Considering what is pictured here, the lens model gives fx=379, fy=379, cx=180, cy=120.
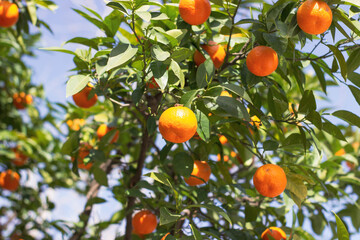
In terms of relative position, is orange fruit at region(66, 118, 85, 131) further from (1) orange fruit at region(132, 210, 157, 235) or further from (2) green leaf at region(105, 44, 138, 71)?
(2) green leaf at region(105, 44, 138, 71)

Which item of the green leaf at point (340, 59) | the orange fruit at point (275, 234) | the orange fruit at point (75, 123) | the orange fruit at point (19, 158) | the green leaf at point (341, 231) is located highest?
the green leaf at point (340, 59)

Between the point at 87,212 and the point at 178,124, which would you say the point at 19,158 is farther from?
the point at 178,124

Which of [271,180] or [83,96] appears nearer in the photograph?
[271,180]

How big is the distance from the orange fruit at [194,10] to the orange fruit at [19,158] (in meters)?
1.71

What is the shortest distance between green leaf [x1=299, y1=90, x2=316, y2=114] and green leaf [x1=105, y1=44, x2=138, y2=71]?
1.49ft

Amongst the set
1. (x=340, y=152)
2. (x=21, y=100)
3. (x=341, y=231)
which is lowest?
(x=21, y=100)

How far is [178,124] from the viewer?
0.82 meters

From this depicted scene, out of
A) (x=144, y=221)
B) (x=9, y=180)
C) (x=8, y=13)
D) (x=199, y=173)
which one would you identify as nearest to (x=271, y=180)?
(x=199, y=173)

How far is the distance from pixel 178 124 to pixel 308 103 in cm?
38

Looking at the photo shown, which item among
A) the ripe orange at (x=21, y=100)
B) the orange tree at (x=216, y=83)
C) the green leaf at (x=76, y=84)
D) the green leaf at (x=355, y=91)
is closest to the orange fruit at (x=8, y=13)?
the orange tree at (x=216, y=83)

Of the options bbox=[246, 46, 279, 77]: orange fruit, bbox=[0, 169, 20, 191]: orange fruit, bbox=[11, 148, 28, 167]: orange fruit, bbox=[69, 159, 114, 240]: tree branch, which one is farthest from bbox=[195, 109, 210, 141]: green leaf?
bbox=[11, 148, 28, 167]: orange fruit

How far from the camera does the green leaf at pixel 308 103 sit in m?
0.97

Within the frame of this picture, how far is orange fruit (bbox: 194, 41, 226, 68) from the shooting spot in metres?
1.10

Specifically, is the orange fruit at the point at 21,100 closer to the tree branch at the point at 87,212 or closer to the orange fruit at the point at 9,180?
the orange fruit at the point at 9,180
